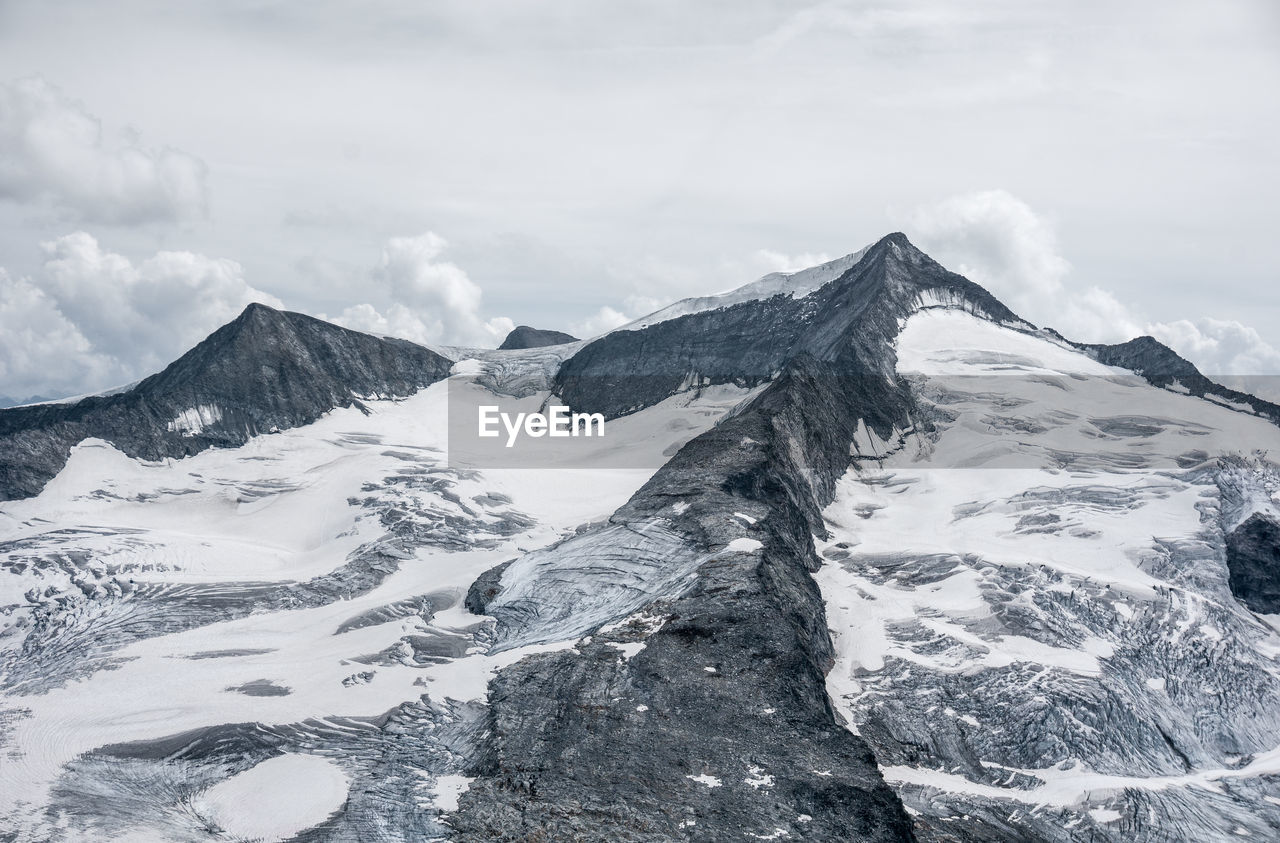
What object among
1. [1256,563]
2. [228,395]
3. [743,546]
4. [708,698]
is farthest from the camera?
[228,395]

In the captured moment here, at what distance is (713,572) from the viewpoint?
56938 mm

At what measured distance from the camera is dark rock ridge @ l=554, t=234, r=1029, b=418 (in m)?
126

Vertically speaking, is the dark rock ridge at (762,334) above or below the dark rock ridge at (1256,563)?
above

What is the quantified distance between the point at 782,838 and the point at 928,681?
2576 cm

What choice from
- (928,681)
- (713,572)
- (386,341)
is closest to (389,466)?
(386,341)

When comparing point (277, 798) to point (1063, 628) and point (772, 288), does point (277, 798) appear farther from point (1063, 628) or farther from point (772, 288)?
point (772, 288)

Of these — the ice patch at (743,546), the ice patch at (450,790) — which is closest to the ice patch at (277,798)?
the ice patch at (450,790)

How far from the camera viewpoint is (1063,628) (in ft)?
204

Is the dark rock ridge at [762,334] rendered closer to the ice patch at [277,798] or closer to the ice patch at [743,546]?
the ice patch at [743,546]

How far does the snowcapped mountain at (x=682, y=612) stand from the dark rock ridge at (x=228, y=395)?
0.59 meters

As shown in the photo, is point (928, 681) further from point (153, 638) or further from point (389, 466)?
point (389, 466)

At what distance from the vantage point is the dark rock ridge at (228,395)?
3996 inches

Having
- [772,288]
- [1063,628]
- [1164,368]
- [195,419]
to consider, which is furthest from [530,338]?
[1063,628]

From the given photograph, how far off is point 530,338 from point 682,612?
5793 inches
